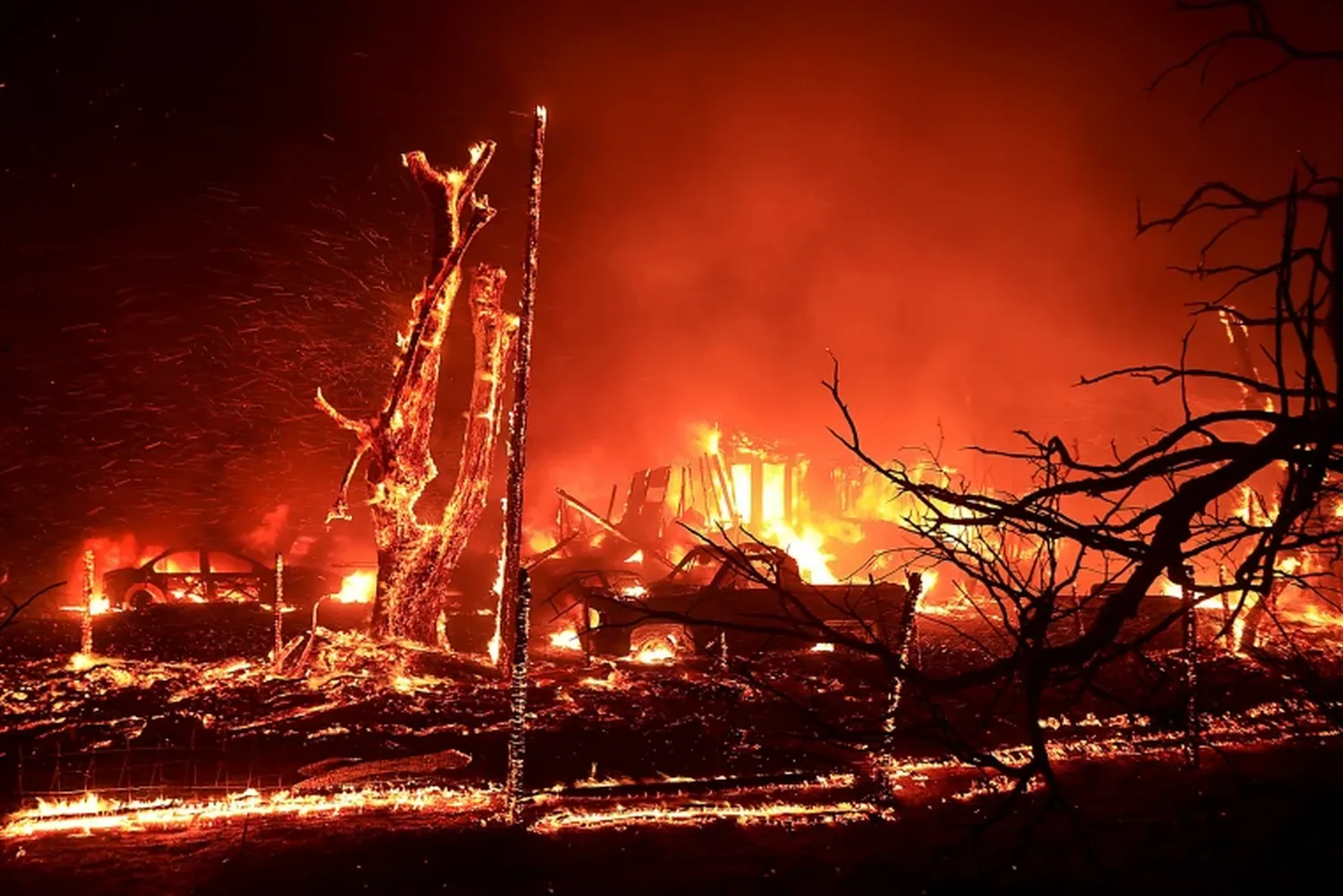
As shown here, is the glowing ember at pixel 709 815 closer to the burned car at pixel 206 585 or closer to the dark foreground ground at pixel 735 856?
the dark foreground ground at pixel 735 856

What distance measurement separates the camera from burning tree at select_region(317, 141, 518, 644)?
9508 millimetres

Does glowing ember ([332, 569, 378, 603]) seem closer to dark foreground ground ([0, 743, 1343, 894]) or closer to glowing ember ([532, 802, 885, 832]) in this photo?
dark foreground ground ([0, 743, 1343, 894])

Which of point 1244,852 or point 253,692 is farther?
point 253,692

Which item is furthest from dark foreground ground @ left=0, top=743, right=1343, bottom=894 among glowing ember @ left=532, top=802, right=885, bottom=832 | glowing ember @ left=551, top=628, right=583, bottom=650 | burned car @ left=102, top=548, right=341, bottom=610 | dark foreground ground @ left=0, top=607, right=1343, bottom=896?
burned car @ left=102, top=548, right=341, bottom=610

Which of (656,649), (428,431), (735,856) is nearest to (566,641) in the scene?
(656,649)

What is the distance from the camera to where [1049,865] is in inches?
186

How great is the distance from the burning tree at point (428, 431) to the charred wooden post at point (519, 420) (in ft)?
2.59

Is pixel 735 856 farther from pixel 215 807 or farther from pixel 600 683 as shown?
pixel 600 683

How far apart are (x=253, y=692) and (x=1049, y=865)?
Answer: 738cm

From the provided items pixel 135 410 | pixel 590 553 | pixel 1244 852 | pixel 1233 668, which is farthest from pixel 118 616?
pixel 1233 668

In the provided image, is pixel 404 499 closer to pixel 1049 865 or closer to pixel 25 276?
pixel 1049 865

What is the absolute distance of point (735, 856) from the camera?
480 cm

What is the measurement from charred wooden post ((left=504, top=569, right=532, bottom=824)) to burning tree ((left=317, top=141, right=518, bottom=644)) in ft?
15.4

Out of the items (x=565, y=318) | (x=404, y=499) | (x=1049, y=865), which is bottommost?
(x=1049, y=865)
